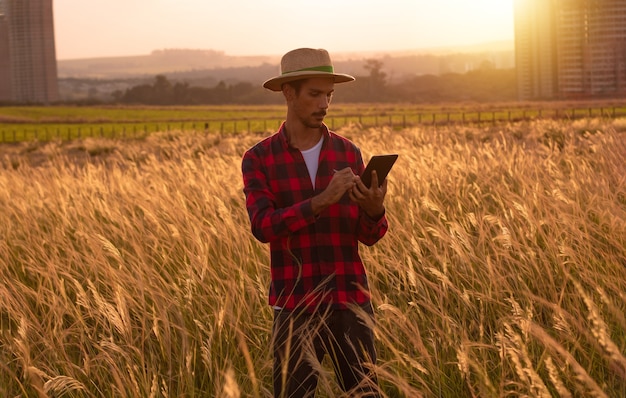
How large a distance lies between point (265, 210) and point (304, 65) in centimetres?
55

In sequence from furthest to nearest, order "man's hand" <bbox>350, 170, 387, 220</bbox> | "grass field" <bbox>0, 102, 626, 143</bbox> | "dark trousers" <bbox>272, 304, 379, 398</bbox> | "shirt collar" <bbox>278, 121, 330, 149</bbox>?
"grass field" <bbox>0, 102, 626, 143</bbox> < "shirt collar" <bbox>278, 121, 330, 149</bbox> < "dark trousers" <bbox>272, 304, 379, 398</bbox> < "man's hand" <bbox>350, 170, 387, 220</bbox>

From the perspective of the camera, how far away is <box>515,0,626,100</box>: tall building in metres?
167

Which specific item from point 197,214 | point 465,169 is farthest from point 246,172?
point 465,169

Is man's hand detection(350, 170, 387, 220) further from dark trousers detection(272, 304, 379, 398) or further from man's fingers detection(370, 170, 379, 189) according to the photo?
dark trousers detection(272, 304, 379, 398)

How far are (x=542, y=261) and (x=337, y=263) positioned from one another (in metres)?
1.78

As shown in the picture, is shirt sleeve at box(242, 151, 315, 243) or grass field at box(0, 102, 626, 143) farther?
grass field at box(0, 102, 626, 143)

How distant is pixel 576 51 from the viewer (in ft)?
563

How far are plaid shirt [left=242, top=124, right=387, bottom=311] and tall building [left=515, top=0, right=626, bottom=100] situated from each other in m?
169

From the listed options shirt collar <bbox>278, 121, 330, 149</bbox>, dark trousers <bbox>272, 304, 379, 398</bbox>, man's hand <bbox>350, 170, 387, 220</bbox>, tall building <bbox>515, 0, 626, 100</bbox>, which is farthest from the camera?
tall building <bbox>515, 0, 626, 100</bbox>

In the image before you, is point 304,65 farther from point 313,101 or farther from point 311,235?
point 311,235

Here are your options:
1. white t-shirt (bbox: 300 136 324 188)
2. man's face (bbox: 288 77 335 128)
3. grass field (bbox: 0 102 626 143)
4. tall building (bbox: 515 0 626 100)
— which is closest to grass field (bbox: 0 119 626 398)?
white t-shirt (bbox: 300 136 324 188)

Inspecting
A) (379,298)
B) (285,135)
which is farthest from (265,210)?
(379,298)

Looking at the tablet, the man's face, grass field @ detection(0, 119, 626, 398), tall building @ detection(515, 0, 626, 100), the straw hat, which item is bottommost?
grass field @ detection(0, 119, 626, 398)

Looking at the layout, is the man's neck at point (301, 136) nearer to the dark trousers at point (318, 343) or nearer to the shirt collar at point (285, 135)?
the shirt collar at point (285, 135)
